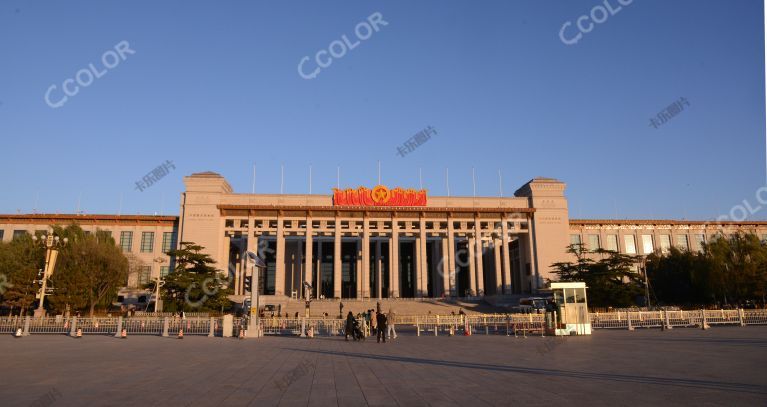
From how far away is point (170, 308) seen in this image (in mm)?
42969

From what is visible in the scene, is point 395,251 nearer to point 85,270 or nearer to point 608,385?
point 85,270

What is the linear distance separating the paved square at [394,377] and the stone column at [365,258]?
4572 centimetres

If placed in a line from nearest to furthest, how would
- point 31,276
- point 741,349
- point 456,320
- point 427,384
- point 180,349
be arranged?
point 427,384
point 741,349
point 180,349
point 456,320
point 31,276

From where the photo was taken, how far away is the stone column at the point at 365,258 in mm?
62688

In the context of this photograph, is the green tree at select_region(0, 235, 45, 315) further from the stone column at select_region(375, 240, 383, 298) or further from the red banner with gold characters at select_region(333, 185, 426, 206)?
the stone column at select_region(375, 240, 383, 298)

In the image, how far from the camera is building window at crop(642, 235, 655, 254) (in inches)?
2916

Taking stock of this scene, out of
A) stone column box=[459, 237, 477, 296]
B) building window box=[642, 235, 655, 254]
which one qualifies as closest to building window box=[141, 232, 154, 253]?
stone column box=[459, 237, 477, 296]

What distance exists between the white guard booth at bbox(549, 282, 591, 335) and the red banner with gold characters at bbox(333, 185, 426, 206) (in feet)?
132

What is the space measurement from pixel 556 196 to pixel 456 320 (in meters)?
41.8

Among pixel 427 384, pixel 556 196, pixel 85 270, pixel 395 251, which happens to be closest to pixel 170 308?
pixel 85 270

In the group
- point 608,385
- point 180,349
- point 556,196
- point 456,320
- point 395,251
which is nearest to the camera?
point 608,385

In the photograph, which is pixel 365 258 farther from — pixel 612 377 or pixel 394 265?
pixel 612 377

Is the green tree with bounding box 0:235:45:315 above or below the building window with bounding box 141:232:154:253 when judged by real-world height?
below

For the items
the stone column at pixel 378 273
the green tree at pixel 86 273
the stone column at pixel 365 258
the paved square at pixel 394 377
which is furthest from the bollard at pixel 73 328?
the stone column at pixel 378 273
